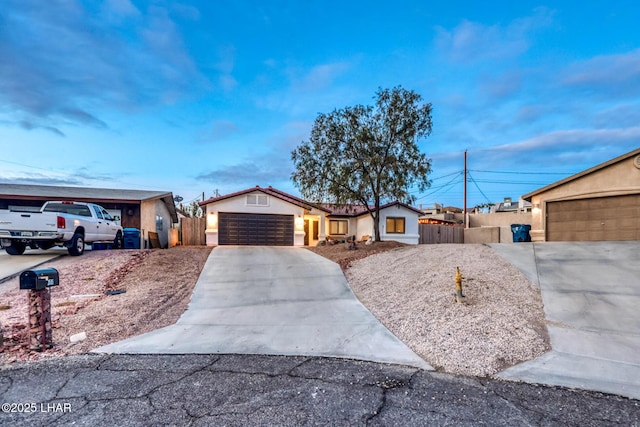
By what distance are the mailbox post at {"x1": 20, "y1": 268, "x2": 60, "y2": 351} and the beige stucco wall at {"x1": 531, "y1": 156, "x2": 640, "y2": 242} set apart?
19.7 metres

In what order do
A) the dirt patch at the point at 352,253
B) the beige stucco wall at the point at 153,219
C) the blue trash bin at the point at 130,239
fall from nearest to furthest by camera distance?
the dirt patch at the point at 352,253 < the blue trash bin at the point at 130,239 < the beige stucco wall at the point at 153,219

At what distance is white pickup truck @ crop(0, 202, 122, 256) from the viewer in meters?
11.2

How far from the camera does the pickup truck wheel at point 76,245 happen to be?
40.2 ft

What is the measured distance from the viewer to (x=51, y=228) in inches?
446

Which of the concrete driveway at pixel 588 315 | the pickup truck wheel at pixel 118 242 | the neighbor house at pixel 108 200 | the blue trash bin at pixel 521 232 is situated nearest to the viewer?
the concrete driveway at pixel 588 315

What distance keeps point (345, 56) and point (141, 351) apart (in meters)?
15.6

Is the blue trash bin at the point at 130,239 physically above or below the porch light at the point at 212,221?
below

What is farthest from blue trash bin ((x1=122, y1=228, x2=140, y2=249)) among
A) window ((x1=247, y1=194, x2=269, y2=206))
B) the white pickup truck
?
window ((x1=247, y1=194, x2=269, y2=206))

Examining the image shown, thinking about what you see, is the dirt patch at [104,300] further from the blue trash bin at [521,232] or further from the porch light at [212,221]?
the blue trash bin at [521,232]

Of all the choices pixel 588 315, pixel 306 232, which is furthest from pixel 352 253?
pixel 306 232

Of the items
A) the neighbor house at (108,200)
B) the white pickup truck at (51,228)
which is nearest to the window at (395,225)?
the neighbor house at (108,200)

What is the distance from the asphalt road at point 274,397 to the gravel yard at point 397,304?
674mm

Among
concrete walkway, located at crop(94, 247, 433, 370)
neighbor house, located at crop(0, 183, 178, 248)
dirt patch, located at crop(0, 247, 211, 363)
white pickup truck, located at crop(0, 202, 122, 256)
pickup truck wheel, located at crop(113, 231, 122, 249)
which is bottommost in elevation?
concrete walkway, located at crop(94, 247, 433, 370)

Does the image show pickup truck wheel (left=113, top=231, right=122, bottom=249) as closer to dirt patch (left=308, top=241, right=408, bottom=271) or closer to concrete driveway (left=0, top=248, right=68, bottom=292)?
concrete driveway (left=0, top=248, right=68, bottom=292)
